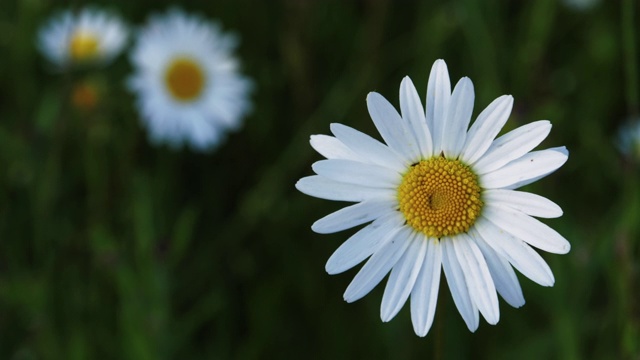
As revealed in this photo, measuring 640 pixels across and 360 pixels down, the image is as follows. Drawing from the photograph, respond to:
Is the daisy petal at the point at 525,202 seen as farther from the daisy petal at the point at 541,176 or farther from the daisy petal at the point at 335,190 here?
the daisy petal at the point at 335,190

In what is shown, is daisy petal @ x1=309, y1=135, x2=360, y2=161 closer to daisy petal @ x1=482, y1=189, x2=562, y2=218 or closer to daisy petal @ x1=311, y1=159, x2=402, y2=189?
daisy petal @ x1=311, y1=159, x2=402, y2=189

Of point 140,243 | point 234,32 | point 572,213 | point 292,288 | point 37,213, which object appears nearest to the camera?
point 140,243

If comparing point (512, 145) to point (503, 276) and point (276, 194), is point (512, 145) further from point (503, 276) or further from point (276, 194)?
point (276, 194)

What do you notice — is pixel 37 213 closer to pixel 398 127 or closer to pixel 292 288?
pixel 292 288

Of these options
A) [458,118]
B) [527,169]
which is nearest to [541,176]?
[527,169]

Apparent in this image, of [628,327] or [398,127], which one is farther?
[628,327]

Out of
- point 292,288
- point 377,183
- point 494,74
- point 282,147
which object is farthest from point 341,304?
point 377,183

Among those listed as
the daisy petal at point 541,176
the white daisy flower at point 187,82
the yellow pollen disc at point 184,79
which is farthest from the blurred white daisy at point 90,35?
the daisy petal at point 541,176
